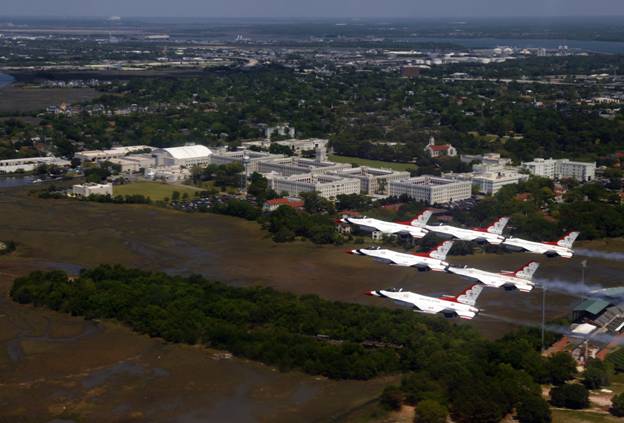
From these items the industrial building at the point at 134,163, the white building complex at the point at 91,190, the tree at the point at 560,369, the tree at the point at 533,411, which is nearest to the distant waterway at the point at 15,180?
the industrial building at the point at 134,163

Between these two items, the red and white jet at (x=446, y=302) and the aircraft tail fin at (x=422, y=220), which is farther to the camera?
the aircraft tail fin at (x=422, y=220)

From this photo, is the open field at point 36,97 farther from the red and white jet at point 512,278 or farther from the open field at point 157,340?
the red and white jet at point 512,278

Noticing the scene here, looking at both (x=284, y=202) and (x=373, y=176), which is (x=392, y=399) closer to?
(x=284, y=202)

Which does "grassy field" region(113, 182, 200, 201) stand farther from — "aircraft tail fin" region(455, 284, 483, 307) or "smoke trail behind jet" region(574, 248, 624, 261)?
"aircraft tail fin" region(455, 284, 483, 307)

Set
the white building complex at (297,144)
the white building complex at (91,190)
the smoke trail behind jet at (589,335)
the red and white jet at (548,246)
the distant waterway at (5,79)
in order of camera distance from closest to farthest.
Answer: the smoke trail behind jet at (589,335)
the red and white jet at (548,246)
the white building complex at (91,190)
the white building complex at (297,144)
the distant waterway at (5,79)

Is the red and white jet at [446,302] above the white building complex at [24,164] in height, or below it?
above

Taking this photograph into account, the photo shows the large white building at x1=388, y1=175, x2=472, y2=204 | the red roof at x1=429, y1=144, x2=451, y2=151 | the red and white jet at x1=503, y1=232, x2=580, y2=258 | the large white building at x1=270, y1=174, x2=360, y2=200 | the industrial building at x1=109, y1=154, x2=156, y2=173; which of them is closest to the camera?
the red and white jet at x1=503, y1=232, x2=580, y2=258

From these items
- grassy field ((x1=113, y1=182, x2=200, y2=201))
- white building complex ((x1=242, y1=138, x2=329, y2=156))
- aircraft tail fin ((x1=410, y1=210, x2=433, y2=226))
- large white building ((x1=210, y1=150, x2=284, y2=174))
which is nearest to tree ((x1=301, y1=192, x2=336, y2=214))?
aircraft tail fin ((x1=410, y1=210, x2=433, y2=226))
